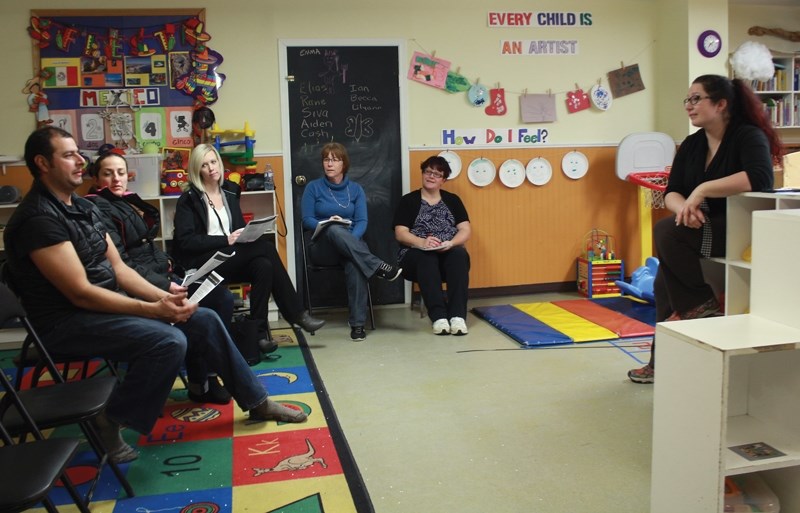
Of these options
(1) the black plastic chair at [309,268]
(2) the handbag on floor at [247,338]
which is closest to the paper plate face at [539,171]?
(1) the black plastic chair at [309,268]

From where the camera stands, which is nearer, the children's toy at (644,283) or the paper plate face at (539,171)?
the children's toy at (644,283)

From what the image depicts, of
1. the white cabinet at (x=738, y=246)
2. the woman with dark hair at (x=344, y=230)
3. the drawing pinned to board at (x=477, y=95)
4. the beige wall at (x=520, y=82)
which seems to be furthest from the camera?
the drawing pinned to board at (x=477, y=95)

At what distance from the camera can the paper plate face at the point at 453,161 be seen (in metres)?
5.27

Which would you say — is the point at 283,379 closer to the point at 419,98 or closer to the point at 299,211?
the point at 299,211

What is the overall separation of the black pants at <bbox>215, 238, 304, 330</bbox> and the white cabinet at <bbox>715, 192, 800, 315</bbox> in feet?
7.58

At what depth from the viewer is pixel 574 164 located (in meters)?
5.48

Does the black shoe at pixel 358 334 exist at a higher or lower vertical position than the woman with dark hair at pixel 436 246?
lower

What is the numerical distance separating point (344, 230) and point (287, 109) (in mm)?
1109

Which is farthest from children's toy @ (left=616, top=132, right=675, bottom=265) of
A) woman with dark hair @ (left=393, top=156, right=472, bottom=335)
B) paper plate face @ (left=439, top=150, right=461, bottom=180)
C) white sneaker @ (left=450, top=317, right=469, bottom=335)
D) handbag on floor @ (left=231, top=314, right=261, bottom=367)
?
handbag on floor @ (left=231, top=314, right=261, bottom=367)

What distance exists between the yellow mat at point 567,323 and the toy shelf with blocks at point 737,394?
2042 millimetres

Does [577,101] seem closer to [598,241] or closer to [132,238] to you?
[598,241]

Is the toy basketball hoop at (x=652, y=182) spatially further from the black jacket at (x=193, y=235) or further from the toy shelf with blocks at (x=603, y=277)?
the black jacket at (x=193, y=235)

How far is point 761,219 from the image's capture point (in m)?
2.00

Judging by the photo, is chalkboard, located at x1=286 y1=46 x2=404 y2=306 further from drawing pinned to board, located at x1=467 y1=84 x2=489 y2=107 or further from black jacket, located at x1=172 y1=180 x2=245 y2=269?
black jacket, located at x1=172 y1=180 x2=245 y2=269
